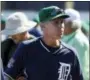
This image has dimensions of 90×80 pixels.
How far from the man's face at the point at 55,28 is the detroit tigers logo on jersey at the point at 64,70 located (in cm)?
24

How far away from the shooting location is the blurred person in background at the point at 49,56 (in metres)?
3.81

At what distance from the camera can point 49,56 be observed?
3.82m

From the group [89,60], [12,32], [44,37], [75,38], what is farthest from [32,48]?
[89,60]

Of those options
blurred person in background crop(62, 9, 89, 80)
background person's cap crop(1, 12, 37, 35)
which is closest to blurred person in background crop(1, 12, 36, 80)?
background person's cap crop(1, 12, 37, 35)

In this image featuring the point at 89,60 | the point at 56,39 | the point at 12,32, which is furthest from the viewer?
the point at 89,60

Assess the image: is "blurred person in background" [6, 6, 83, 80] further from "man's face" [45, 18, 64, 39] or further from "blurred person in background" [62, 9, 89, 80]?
"blurred person in background" [62, 9, 89, 80]

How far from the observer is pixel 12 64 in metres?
3.93

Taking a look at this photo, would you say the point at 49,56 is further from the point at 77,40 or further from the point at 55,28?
the point at 77,40

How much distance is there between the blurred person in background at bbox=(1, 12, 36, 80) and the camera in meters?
4.88

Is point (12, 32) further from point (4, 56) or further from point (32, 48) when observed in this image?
point (32, 48)

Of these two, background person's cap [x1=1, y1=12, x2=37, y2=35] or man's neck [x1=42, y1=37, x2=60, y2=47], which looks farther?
background person's cap [x1=1, y1=12, x2=37, y2=35]

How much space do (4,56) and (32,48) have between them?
1.21m

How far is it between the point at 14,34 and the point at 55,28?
1.13 metres

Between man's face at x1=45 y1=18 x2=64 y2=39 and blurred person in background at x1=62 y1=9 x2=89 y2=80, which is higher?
man's face at x1=45 y1=18 x2=64 y2=39
